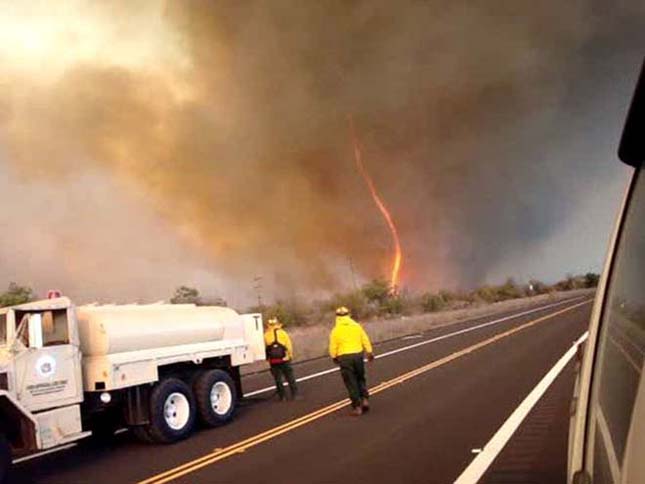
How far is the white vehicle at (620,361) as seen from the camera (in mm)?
1719

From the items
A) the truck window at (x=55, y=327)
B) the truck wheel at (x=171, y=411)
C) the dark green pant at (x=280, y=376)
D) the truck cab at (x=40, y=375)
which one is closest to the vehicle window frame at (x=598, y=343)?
the truck cab at (x=40, y=375)

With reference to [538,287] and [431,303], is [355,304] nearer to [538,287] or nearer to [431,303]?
[431,303]

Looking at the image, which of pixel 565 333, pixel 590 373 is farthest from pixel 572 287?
pixel 590 373

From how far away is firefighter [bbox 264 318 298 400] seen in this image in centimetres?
1356

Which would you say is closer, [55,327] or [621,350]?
[621,350]

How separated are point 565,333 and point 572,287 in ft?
391

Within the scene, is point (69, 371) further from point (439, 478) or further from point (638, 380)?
point (638, 380)

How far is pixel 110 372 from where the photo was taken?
32.4ft

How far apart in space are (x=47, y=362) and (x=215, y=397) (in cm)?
300

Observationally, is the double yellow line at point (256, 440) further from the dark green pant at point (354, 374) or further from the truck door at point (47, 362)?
the truck door at point (47, 362)

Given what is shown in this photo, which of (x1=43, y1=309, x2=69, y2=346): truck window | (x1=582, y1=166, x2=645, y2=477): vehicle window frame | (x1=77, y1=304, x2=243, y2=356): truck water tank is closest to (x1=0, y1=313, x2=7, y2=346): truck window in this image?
(x1=43, y1=309, x2=69, y2=346): truck window

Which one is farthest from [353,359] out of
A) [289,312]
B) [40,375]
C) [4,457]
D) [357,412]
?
[289,312]

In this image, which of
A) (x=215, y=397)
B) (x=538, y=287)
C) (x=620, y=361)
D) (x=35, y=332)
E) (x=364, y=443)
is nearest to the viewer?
(x=620, y=361)

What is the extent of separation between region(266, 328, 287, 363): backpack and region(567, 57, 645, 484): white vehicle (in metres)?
11.1
